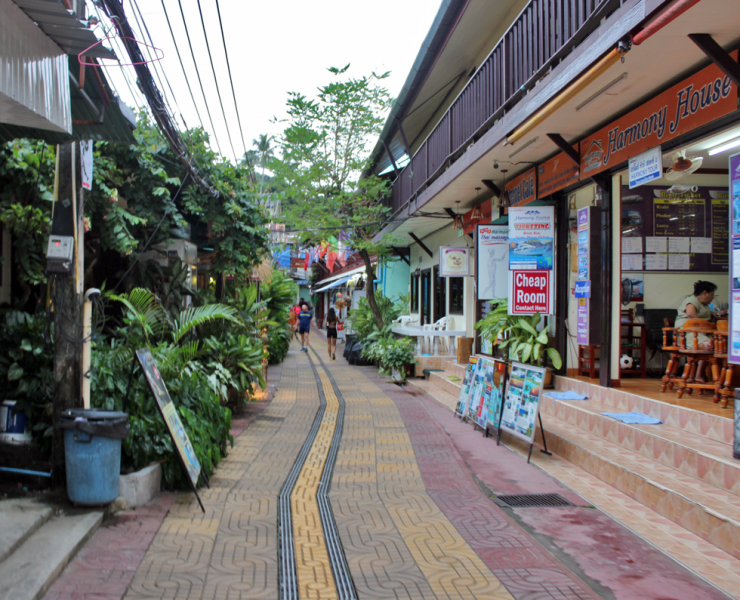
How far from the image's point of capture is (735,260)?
488 centimetres

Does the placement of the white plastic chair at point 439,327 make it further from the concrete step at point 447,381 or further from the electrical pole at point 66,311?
the electrical pole at point 66,311

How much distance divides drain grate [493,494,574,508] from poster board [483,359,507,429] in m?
1.85

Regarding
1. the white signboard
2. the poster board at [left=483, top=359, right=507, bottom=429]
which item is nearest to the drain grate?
the poster board at [left=483, top=359, right=507, bottom=429]

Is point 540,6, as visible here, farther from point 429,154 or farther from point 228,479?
point 228,479

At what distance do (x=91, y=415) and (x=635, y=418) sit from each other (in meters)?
5.56

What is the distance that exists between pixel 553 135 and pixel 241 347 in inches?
217

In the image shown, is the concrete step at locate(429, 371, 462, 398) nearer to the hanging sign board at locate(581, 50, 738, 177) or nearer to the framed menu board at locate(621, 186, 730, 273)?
the framed menu board at locate(621, 186, 730, 273)

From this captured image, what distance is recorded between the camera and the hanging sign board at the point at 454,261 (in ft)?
42.0

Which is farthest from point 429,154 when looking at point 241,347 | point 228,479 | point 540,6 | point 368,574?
point 368,574

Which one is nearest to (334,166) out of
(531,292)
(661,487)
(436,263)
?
(436,263)

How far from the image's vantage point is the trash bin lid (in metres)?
4.52

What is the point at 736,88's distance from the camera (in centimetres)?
493

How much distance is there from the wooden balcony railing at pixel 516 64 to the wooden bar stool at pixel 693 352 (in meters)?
3.58

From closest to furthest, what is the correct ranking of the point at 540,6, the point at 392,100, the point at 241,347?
the point at 540,6 < the point at 241,347 < the point at 392,100
